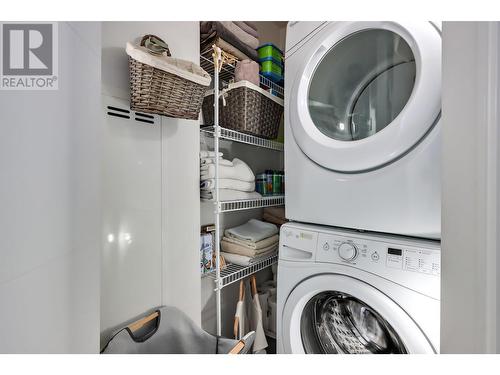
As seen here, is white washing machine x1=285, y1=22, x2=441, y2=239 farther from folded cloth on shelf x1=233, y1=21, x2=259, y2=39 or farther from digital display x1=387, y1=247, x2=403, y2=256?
folded cloth on shelf x1=233, y1=21, x2=259, y2=39

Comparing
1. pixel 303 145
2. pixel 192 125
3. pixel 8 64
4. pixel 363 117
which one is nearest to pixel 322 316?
pixel 303 145

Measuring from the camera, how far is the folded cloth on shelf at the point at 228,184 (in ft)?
3.98

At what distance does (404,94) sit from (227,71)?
95 cm

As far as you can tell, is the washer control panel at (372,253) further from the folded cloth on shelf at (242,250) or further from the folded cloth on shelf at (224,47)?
the folded cloth on shelf at (224,47)

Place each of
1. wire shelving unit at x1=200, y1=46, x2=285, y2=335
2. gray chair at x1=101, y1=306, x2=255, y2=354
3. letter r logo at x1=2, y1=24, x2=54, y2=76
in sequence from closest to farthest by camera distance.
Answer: letter r logo at x1=2, y1=24, x2=54, y2=76
gray chair at x1=101, y1=306, x2=255, y2=354
wire shelving unit at x1=200, y1=46, x2=285, y2=335

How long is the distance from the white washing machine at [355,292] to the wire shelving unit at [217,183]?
31 centimetres

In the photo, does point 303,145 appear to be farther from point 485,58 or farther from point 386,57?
point 485,58

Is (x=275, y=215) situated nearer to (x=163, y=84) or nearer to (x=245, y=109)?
(x=245, y=109)

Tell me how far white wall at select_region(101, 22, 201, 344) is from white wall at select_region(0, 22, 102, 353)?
0.48 meters

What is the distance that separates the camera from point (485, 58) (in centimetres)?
22

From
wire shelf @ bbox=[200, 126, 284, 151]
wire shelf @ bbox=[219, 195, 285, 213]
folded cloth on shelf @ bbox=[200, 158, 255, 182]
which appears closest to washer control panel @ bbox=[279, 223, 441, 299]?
wire shelf @ bbox=[219, 195, 285, 213]

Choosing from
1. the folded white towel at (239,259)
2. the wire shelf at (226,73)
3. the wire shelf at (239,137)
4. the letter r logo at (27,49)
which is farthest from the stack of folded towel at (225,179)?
the letter r logo at (27,49)

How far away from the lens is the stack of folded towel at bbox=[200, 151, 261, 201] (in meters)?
1.22

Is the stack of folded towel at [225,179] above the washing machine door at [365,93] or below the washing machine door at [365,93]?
below
